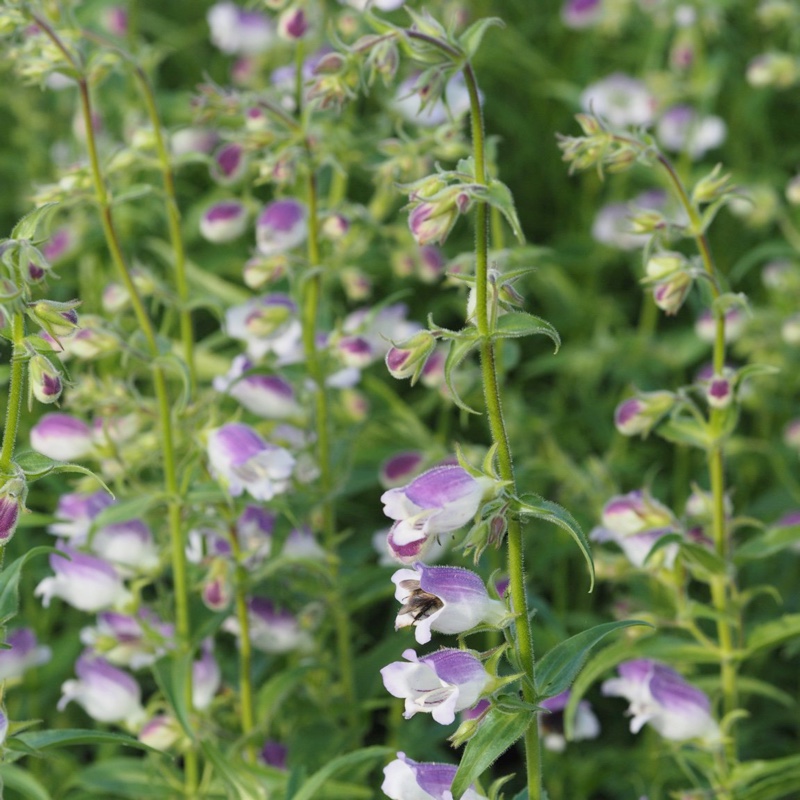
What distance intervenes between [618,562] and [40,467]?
3.93ft

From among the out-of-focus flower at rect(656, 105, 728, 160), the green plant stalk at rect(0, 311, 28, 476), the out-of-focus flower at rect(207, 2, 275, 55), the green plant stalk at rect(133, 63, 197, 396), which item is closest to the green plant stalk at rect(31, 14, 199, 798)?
the green plant stalk at rect(133, 63, 197, 396)

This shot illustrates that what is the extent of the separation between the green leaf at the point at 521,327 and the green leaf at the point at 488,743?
447 millimetres

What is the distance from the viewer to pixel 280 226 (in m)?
2.45

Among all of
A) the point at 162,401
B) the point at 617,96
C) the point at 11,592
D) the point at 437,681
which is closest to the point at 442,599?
the point at 437,681

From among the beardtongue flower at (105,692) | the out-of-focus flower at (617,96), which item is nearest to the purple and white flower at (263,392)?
the beardtongue flower at (105,692)

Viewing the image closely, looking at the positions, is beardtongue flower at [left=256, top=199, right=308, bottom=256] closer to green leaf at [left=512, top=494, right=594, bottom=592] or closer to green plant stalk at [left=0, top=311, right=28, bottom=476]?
green plant stalk at [left=0, top=311, right=28, bottom=476]

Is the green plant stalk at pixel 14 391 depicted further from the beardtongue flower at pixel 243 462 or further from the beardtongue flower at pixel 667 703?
the beardtongue flower at pixel 667 703

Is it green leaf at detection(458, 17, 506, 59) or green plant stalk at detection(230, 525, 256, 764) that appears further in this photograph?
green plant stalk at detection(230, 525, 256, 764)

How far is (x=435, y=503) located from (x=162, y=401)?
2.77 feet

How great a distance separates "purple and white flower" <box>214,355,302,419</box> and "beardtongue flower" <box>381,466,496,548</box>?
0.91 meters

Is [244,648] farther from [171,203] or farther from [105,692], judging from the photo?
[171,203]

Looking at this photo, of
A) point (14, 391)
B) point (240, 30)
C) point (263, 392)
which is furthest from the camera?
point (240, 30)

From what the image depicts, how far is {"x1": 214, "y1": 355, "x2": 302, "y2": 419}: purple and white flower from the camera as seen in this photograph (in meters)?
2.34

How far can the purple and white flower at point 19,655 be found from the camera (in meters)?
2.44
